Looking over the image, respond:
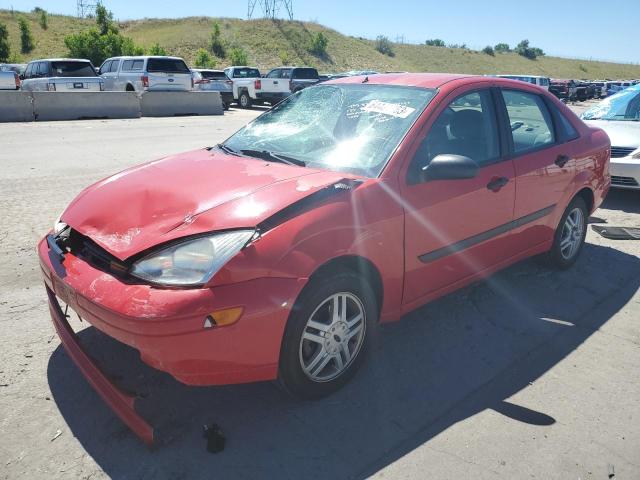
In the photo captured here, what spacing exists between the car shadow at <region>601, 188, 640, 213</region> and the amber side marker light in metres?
6.57

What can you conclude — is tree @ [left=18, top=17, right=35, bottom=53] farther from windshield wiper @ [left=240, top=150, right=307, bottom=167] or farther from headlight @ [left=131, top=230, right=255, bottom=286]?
headlight @ [left=131, top=230, right=255, bottom=286]

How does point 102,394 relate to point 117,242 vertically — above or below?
below

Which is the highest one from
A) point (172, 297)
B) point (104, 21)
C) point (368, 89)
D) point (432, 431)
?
point (104, 21)

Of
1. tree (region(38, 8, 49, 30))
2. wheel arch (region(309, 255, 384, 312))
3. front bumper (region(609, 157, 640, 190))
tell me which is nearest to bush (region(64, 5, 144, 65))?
tree (region(38, 8, 49, 30))

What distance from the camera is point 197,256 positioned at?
2.53m

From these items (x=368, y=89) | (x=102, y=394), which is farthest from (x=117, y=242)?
(x=368, y=89)

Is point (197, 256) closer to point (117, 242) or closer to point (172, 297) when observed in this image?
point (172, 297)

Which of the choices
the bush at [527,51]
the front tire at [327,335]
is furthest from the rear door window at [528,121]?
the bush at [527,51]

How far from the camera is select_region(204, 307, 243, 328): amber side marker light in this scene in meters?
2.40

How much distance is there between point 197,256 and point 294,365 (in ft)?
2.39

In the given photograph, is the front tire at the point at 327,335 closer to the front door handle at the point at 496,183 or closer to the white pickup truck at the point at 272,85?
the front door handle at the point at 496,183

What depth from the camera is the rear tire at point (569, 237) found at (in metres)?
4.73

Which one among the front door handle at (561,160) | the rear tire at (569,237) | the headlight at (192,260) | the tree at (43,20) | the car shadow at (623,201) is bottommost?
the car shadow at (623,201)

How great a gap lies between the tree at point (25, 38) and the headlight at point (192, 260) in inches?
2430
